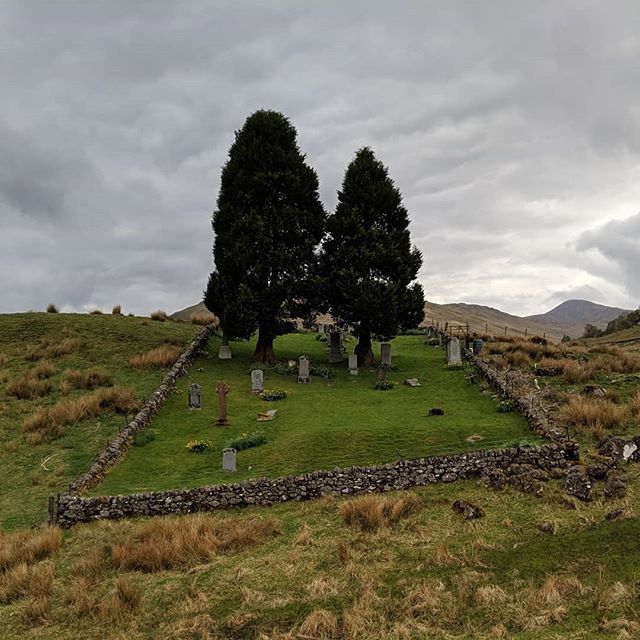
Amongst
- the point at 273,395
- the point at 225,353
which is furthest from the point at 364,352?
the point at 273,395

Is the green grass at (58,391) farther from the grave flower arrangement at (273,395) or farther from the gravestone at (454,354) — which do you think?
the gravestone at (454,354)

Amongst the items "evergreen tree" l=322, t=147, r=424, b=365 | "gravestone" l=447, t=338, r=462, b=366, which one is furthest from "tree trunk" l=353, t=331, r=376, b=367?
"gravestone" l=447, t=338, r=462, b=366

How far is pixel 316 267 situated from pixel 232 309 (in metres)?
6.20

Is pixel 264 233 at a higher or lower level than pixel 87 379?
higher

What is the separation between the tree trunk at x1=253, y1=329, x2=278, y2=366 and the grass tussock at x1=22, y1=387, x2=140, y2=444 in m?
9.48

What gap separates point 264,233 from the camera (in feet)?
104

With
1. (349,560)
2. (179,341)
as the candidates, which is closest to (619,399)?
(349,560)

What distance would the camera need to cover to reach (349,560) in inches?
454

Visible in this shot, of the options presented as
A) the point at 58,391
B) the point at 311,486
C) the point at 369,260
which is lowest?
the point at 311,486

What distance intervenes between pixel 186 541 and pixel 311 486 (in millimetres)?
4259

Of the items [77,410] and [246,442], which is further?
[77,410]

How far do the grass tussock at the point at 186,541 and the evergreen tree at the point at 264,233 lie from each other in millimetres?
17679

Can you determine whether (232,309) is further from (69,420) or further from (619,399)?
(619,399)

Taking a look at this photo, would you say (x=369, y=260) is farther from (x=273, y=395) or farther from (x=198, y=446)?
(x=198, y=446)
